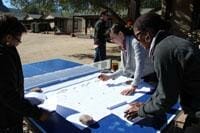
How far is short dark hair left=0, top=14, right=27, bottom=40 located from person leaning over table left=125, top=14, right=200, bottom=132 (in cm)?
89

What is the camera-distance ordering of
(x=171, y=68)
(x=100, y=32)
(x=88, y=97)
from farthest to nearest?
(x=100, y=32)
(x=88, y=97)
(x=171, y=68)

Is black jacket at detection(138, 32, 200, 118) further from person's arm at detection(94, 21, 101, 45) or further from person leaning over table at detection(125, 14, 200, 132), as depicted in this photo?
person's arm at detection(94, 21, 101, 45)

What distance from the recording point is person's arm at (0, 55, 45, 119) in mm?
2471

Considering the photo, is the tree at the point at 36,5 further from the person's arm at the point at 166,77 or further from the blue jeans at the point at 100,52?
the person's arm at the point at 166,77

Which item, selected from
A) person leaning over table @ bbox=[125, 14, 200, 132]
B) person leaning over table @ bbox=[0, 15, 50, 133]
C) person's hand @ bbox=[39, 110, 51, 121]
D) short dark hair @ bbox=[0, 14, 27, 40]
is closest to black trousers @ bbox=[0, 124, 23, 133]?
person leaning over table @ bbox=[0, 15, 50, 133]

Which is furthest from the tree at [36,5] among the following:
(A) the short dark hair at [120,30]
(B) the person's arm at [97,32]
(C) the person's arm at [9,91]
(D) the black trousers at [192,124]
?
(D) the black trousers at [192,124]

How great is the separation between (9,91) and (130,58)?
2.13 meters

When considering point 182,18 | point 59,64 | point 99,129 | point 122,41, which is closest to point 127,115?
point 99,129

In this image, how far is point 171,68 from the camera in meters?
2.32

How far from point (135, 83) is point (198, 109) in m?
1.47

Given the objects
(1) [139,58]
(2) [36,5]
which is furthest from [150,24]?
(2) [36,5]

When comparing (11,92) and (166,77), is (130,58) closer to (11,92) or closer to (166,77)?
(166,77)

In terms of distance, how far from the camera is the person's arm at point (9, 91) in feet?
8.11

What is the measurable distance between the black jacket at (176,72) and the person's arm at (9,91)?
98cm
